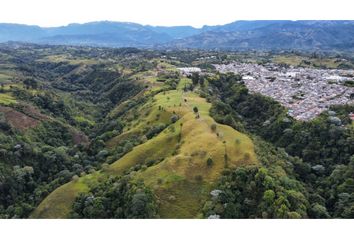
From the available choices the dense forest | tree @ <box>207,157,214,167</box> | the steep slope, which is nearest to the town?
the dense forest

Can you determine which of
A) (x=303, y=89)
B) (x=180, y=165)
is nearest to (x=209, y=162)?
(x=180, y=165)

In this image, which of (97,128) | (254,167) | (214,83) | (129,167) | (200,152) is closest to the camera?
(254,167)

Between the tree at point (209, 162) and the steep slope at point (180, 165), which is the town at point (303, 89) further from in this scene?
the tree at point (209, 162)

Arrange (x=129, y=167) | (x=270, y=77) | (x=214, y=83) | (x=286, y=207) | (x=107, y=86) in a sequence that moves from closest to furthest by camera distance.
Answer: (x=286, y=207) < (x=129, y=167) < (x=214, y=83) < (x=270, y=77) < (x=107, y=86)

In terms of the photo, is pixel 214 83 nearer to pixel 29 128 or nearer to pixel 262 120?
pixel 262 120

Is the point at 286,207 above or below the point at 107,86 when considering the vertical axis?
above

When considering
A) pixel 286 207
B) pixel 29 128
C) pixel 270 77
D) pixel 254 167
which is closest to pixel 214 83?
pixel 270 77

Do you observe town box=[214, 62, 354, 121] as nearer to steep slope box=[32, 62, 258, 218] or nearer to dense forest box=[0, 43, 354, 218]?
dense forest box=[0, 43, 354, 218]
